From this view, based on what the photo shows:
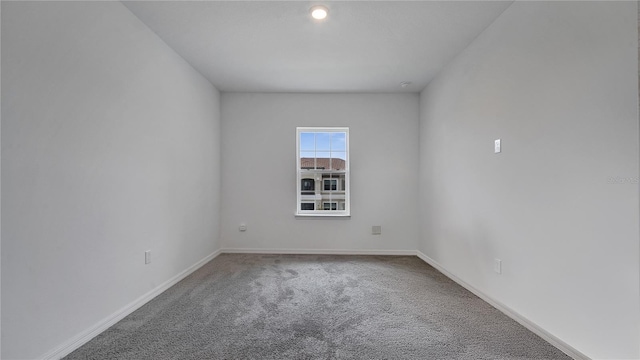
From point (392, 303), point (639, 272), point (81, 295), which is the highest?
point (639, 272)

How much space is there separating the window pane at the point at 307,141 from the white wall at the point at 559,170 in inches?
89.4

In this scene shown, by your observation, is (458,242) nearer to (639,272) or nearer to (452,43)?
(639,272)

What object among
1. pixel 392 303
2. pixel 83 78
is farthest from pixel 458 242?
pixel 83 78

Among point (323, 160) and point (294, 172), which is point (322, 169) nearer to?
point (323, 160)

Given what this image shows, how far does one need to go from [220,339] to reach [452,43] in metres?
3.32

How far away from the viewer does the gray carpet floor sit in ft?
5.72

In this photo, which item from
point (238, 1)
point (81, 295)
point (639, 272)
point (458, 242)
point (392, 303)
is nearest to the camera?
point (639, 272)

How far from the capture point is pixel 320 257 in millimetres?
4074

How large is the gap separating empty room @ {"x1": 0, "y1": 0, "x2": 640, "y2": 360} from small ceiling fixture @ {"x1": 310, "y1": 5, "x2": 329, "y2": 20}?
0.04 m

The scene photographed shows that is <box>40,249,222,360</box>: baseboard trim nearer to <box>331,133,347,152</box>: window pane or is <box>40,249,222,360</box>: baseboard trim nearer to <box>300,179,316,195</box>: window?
<box>300,179,316,195</box>: window

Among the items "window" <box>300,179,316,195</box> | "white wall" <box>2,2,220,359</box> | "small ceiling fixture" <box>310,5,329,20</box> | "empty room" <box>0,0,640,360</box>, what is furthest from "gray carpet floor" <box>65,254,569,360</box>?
"small ceiling fixture" <box>310,5,329,20</box>

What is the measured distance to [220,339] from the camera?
188 cm

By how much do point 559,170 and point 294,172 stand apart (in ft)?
10.5

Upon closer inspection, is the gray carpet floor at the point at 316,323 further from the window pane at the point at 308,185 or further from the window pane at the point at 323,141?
the window pane at the point at 323,141
